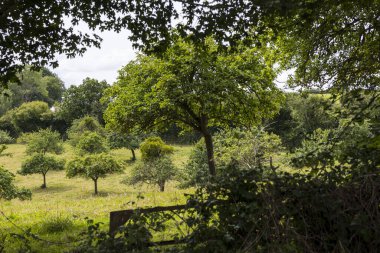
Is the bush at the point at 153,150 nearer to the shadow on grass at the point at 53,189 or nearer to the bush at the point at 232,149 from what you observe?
the bush at the point at 232,149

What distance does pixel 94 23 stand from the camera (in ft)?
26.5

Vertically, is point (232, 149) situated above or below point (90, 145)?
below

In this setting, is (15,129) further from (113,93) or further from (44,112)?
(113,93)

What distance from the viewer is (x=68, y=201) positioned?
72.2ft

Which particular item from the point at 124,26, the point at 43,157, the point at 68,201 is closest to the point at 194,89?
the point at 124,26

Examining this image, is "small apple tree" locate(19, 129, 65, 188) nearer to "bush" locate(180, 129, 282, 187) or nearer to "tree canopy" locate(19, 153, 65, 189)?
"tree canopy" locate(19, 153, 65, 189)

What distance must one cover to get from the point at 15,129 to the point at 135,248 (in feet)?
234

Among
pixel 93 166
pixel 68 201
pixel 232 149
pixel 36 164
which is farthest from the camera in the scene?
pixel 36 164

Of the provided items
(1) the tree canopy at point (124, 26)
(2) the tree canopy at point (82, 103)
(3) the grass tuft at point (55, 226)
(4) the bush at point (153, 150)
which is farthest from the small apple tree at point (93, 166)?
(2) the tree canopy at point (82, 103)

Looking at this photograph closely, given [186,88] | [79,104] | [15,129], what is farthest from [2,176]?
[15,129]

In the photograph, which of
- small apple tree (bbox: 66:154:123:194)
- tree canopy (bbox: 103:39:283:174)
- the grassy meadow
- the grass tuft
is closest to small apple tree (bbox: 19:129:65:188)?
the grassy meadow

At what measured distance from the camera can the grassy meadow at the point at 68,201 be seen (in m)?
10.1

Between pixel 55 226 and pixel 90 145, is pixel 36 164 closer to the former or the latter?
pixel 90 145

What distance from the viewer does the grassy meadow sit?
10138mm
